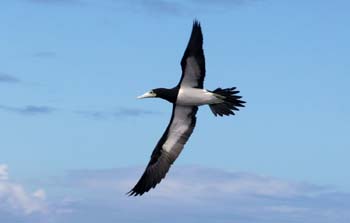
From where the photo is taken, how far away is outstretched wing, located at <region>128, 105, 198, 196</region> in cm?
3578

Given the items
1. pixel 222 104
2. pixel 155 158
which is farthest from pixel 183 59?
pixel 155 158

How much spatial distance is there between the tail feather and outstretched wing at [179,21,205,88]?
102 cm

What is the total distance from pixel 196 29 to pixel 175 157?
6.43 metres

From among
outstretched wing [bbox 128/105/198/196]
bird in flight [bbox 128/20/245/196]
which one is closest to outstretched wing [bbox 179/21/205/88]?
bird in flight [bbox 128/20/245/196]

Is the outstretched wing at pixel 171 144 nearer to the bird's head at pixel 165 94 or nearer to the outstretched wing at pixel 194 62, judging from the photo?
the bird's head at pixel 165 94

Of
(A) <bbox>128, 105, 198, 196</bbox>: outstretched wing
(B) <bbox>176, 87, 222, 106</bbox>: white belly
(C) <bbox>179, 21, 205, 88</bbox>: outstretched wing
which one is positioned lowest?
(A) <bbox>128, 105, 198, 196</bbox>: outstretched wing

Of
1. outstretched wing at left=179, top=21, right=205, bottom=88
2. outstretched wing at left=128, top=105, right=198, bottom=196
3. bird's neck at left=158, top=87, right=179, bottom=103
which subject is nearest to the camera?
outstretched wing at left=179, top=21, right=205, bottom=88

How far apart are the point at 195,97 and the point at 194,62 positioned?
162cm

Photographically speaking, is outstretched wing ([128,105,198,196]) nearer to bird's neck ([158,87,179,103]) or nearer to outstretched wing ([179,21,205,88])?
bird's neck ([158,87,179,103])

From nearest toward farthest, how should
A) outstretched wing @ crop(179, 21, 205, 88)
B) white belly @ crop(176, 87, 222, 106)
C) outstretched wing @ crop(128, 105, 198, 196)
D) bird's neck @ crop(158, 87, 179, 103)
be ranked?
outstretched wing @ crop(179, 21, 205, 88), white belly @ crop(176, 87, 222, 106), bird's neck @ crop(158, 87, 179, 103), outstretched wing @ crop(128, 105, 198, 196)

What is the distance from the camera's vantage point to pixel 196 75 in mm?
33906

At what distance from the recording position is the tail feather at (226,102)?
34.3 m

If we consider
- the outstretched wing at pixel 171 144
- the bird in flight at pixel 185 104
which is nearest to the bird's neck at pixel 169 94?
the bird in flight at pixel 185 104

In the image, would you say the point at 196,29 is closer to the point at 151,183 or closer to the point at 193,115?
the point at 193,115
